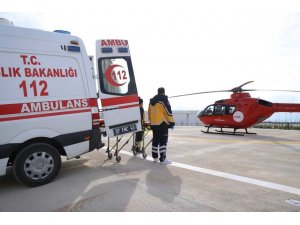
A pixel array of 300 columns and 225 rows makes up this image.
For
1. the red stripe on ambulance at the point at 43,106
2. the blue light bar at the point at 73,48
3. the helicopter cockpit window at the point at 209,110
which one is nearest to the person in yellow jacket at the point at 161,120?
the red stripe on ambulance at the point at 43,106

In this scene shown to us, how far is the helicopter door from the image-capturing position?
18.6ft

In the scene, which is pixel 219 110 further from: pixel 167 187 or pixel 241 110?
pixel 167 187

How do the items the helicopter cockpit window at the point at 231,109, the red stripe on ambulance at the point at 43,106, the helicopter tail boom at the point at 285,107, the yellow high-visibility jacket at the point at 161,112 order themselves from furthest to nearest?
the helicopter cockpit window at the point at 231,109 → the helicopter tail boom at the point at 285,107 → the yellow high-visibility jacket at the point at 161,112 → the red stripe on ambulance at the point at 43,106

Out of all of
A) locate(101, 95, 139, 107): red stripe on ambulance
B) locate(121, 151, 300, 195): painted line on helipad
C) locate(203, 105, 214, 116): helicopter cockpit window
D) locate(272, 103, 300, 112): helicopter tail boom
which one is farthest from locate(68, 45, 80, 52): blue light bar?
locate(272, 103, 300, 112): helicopter tail boom

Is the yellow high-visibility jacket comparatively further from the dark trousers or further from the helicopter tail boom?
the helicopter tail boom

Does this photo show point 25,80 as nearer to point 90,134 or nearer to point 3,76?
point 3,76

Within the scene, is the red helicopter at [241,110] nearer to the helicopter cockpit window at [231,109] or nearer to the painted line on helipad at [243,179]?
the helicopter cockpit window at [231,109]

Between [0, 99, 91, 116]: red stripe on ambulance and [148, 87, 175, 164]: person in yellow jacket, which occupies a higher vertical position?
[0, 99, 91, 116]: red stripe on ambulance

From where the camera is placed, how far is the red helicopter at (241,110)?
1305cm

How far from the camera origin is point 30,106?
448 cm

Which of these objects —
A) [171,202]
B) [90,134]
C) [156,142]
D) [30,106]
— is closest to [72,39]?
[30,106]

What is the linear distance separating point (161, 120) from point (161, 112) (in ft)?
0.68

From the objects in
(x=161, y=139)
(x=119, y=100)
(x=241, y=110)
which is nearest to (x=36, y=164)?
(x=119, y=100)

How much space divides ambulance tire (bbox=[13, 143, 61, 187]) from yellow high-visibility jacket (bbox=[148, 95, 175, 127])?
8.56 ft
